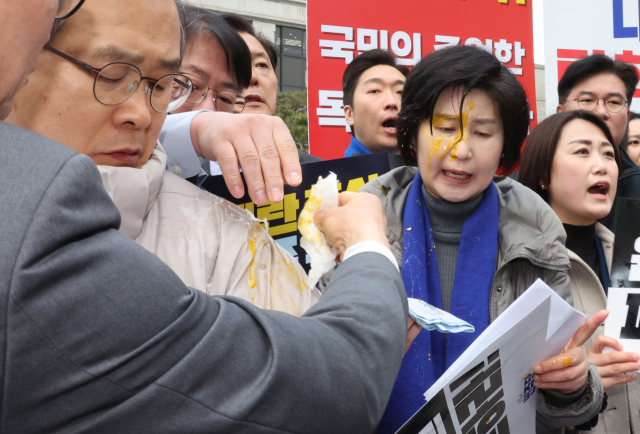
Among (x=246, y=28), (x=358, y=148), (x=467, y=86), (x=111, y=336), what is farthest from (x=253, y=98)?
(x=111, y=336)

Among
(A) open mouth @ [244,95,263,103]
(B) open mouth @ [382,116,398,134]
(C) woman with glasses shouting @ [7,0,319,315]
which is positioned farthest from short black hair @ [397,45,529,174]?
(B) open mouth @ [382,116,398,134]

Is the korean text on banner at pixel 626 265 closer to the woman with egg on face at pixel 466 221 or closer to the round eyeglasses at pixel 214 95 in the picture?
the woman with egg on face at pixel 466 221

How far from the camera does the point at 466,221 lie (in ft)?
5.98

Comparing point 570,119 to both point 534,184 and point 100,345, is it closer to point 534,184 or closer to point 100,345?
point 534,184

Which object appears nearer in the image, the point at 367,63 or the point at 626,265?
the point at 626,265

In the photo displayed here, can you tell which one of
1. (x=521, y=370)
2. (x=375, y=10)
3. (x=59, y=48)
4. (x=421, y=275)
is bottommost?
(x=521, y=370)

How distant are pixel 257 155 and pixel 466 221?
97 centimetres

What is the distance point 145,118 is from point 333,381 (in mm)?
709

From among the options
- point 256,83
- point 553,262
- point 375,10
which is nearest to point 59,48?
point 553,262

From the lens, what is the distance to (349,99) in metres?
3.58

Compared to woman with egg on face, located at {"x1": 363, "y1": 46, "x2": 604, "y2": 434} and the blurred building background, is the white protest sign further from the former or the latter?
the blurred building background

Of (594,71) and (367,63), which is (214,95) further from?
(594,71)

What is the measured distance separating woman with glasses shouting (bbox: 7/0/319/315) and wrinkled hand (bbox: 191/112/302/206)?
0.08 meters

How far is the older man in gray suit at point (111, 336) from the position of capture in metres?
0.54
